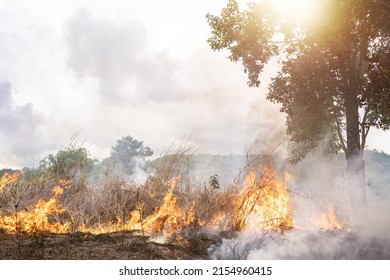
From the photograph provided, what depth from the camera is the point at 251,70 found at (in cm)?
1135

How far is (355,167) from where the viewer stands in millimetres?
10023

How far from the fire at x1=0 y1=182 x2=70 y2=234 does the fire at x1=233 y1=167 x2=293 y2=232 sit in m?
3.40

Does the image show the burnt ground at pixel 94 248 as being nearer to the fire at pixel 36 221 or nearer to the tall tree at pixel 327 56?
the fire at pixel 36 221

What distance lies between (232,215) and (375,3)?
5.84 metres

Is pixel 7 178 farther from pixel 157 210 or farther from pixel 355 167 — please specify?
pixel 355 167

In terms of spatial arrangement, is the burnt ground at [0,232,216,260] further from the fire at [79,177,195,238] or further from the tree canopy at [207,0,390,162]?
the tree canopy at [207,0,390,162]

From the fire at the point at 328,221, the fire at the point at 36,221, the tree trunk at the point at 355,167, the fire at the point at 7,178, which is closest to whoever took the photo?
the fire at the point at 36,221

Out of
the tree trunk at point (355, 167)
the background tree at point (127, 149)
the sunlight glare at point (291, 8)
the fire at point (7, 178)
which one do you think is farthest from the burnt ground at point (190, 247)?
the background tree at point (127, 149)

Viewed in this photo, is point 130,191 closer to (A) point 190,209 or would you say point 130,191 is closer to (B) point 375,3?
(A) point 190,209

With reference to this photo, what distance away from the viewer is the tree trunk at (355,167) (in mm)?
9961

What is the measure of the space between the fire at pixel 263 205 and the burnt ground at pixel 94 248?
925 millimetres

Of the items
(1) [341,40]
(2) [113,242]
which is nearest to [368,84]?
(1) [341,40]

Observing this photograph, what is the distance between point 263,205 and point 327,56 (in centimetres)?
481

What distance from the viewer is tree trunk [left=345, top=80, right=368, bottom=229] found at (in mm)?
9961
